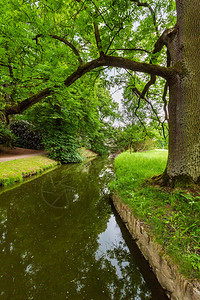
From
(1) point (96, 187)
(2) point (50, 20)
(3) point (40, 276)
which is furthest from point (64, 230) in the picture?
(2) point (50, 20)

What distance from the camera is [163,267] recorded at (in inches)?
63.8

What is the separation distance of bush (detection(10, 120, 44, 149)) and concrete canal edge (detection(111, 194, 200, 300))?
14.7 m

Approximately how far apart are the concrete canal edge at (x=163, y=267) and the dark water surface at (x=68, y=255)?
146 millimetres

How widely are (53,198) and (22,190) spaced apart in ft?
5.11

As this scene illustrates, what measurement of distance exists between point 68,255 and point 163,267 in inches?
59.1

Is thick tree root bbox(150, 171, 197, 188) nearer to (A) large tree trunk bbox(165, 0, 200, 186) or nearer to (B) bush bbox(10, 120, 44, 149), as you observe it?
(A) large tree trunk bbox(165, 0, 200, 186)

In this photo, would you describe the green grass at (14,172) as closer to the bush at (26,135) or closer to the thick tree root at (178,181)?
the thick tree root at (178,181)

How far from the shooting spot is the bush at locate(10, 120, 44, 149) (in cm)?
1476

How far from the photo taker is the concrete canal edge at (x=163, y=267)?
4.07 ft

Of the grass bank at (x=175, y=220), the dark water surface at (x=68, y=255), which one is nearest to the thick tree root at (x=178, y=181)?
the grass bank at (x=175, y=220)

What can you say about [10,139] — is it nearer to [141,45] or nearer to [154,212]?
[141,45]

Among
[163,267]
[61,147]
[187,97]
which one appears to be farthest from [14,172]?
[187,97]

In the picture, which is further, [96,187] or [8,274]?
[96,187]

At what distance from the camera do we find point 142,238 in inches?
86.2
